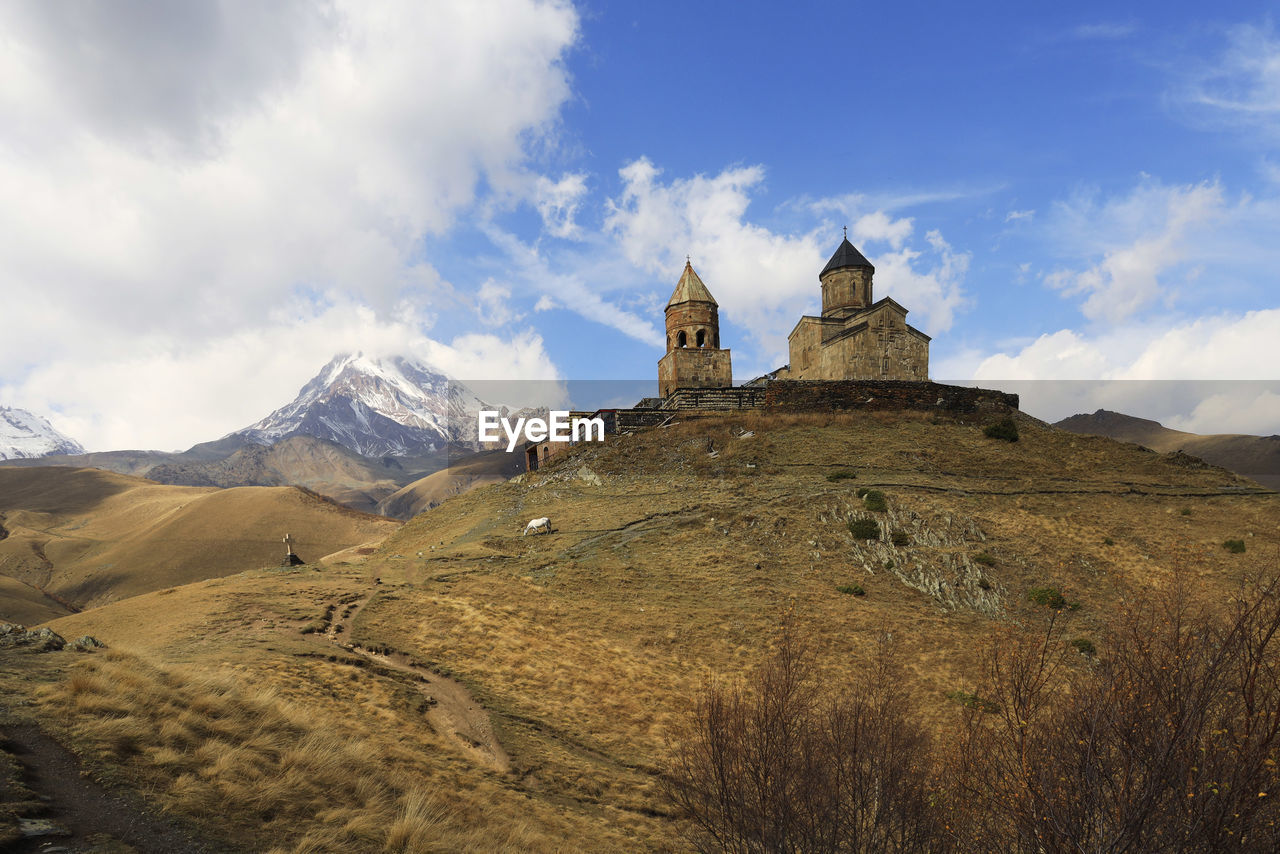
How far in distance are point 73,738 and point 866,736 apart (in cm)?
1294

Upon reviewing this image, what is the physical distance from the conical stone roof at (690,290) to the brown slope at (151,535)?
218 feet

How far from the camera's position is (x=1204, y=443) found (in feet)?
380

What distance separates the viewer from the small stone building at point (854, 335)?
52375mm

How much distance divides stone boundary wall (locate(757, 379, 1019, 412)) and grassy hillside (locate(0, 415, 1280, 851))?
1.66 meters

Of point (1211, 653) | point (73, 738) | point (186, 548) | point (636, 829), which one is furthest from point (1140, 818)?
point (186, 548)

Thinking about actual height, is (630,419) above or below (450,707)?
above

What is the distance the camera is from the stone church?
49031mm

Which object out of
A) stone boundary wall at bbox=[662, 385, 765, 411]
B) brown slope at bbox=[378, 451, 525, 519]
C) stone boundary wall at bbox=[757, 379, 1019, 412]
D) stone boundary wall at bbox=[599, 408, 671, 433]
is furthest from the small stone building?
brown slope at bbox=[378, 451, 525, 519]

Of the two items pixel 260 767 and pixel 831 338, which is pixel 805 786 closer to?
pixel 260 767

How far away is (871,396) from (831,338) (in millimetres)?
12603

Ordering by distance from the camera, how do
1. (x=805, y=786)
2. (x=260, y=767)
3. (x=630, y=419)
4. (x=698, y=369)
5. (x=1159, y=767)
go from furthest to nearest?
1. (x=698, y=369)
2. (x=630, y=419)
3. (x=805, y=786)
4. (x=260, y=767)
5. (x=1159, y=767)

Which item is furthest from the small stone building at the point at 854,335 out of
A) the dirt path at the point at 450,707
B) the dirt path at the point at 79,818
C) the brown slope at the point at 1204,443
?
the brown slope at the point at 1204,443

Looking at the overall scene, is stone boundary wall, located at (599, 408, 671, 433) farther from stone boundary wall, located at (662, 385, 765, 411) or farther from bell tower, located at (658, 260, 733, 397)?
bell tower, located at (658, 260, 733, 397)

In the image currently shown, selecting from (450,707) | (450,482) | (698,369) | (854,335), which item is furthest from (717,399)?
(450,482)
